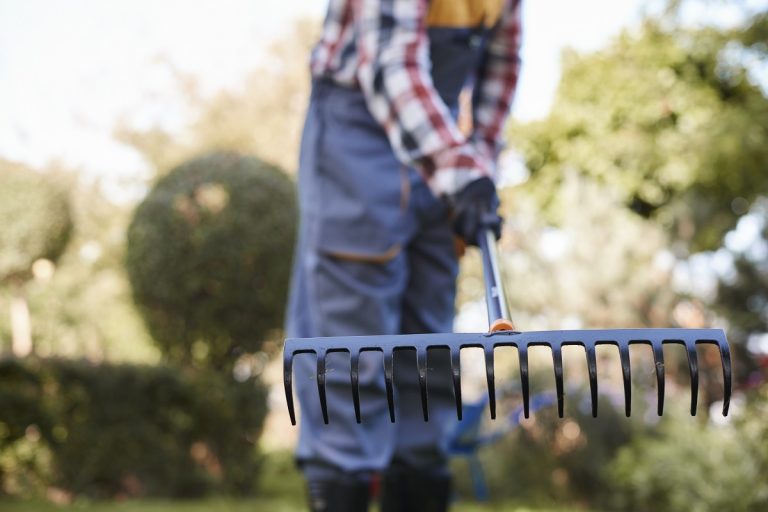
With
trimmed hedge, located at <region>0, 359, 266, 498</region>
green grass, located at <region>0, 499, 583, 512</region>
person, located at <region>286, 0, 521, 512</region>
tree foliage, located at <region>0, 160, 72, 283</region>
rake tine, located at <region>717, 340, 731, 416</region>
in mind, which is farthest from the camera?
tree foliage, located at <region>0, 160, 72, 283</region>

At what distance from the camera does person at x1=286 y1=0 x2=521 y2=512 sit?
1.77 metres

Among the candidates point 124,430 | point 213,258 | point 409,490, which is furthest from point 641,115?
point 409,490

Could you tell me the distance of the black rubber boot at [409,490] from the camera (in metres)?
1.99

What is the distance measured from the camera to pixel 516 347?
115 cm

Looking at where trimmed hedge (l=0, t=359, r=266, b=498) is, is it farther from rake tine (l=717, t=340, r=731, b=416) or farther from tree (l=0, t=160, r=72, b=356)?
rake tine (l=717, t=340, r=731, b=416)

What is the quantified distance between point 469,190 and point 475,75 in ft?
2.41

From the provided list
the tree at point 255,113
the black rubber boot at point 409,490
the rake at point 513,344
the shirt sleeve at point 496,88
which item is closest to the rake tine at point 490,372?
the rake at point 513,344

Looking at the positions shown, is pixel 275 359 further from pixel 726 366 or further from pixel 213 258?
pixel 726 366

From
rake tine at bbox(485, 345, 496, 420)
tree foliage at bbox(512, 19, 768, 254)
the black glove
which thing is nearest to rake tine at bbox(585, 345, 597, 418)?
rake tine at bbox(485, 345, 496, 420)

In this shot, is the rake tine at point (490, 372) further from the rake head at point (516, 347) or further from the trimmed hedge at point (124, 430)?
the trimmed hedge at point (124, 430)

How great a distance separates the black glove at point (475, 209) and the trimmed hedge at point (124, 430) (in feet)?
13.5

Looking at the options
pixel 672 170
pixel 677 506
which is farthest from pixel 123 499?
pixel 672 170

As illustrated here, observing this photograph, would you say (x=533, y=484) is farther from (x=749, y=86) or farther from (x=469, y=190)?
(x=749, y=86)

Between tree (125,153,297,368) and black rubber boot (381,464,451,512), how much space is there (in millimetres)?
3930
